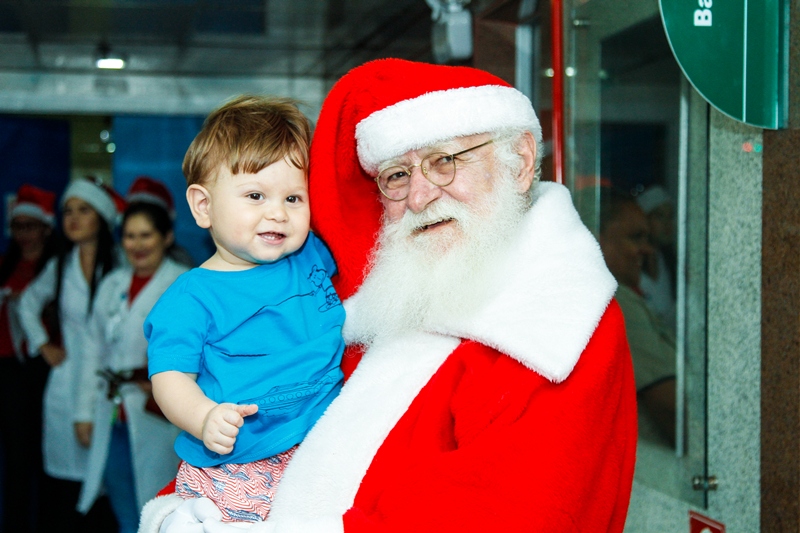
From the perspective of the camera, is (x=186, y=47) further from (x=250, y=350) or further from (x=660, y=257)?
(x=250, y=350)

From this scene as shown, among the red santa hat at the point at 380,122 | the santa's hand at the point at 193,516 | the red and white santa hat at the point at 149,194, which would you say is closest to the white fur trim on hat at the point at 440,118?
the red santa hat at the point at 380,122

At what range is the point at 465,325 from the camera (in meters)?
1.57

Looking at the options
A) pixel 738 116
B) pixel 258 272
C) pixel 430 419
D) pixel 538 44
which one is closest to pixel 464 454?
pixel 430 419

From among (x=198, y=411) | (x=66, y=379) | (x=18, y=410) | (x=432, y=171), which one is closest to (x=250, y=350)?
(x=198, y=411)

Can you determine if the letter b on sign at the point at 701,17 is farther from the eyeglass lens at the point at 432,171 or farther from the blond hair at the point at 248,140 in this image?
the blond hair at the point at 248,140

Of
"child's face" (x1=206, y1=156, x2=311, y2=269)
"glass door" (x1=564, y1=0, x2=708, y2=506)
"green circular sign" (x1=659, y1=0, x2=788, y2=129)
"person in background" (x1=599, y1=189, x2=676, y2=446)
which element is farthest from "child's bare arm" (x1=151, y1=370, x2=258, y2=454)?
"person in background" (x1=599, y1=189, x2=676, y2=446)

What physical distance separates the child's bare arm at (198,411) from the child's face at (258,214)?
0.29 metres

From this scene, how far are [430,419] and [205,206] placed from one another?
2.26 feet

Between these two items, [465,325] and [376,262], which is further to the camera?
[376,262]

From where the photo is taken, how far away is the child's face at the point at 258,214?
172cm

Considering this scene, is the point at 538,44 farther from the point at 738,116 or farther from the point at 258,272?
the point at 258,272

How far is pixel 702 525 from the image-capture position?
234cm

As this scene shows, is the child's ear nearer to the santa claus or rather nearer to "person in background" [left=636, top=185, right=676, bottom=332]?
the santa claus

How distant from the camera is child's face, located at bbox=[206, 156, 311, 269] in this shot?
1.72 metres
